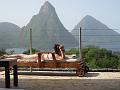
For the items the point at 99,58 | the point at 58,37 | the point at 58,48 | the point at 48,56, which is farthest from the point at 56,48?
the point at 58,37

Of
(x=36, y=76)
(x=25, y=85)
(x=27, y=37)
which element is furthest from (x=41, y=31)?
(x=25, y=85)

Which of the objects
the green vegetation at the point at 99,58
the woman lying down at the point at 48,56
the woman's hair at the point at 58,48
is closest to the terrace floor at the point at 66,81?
the woman lying down at the point at 48,56

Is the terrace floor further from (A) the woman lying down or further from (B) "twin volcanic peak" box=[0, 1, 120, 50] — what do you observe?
(B) "twin volcanic peak" box=[0, 1, 120, 50]

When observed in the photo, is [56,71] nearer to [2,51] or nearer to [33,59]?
[33,59]

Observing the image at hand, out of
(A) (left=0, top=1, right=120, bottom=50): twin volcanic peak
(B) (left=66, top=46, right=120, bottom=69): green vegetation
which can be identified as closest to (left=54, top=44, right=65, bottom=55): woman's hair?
(A) (left=0, top=1, right=120, bottom=50): twin volcanic peak

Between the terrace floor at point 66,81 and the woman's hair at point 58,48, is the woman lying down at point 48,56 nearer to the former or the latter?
the woman's hair at point 58,48

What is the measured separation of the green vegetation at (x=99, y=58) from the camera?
11844 millimetres

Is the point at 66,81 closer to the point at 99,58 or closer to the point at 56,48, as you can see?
the point at 56,48

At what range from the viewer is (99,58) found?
12.2 meters

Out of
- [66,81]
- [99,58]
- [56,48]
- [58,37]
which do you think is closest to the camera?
[66,81]

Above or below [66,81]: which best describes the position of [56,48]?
above

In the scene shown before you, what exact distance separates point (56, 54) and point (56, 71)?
2.70 ft

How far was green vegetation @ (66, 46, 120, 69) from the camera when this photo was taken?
11844 millimetres

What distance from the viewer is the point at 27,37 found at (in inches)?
481
